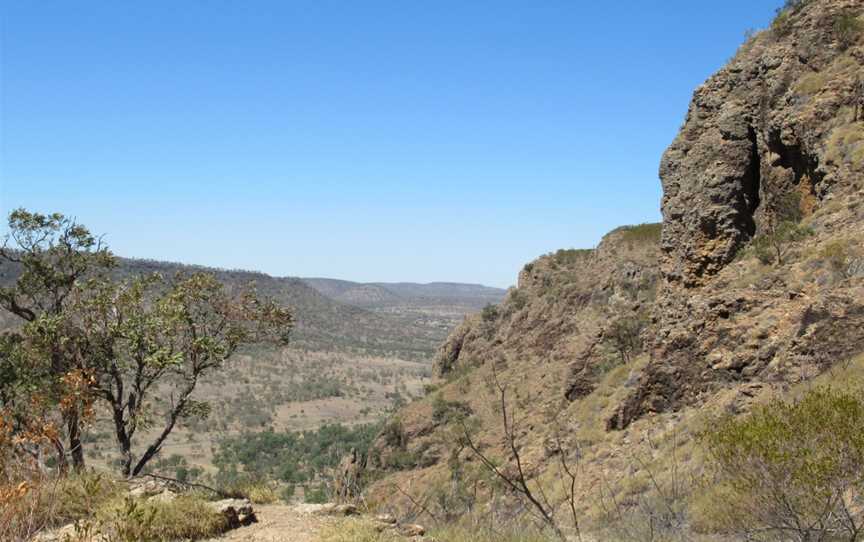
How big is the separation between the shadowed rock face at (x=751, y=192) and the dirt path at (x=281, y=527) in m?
10.7

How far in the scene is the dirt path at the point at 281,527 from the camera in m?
8.03

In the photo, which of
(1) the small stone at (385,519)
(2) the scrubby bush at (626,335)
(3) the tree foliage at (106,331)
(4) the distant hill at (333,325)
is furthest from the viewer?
(4) the distant hill at (333,325)

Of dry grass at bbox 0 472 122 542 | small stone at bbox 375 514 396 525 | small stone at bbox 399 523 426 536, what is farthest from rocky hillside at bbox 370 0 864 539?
dry grass at bbox 0 472 122 542

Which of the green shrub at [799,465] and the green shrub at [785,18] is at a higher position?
the green shrub at [785,18]

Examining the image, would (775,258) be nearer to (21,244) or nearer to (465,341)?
(21,244)

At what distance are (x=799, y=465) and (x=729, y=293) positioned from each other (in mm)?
11464

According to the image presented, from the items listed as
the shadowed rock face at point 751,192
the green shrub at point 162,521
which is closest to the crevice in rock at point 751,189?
the shadowed rock face at point 751,192

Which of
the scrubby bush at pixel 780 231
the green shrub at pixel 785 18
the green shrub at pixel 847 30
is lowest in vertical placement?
the scrubby bush at pixel 780 231

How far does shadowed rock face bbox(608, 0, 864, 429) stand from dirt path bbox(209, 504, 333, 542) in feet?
35.0

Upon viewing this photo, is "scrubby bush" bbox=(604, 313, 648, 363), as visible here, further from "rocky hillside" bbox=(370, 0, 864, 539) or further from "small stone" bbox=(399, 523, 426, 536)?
"small stone" bbox=(399, 523, 426, 536)

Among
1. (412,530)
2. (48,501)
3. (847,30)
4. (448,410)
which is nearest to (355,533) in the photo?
(412,530)

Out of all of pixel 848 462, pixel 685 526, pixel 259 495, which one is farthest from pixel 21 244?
pixel 848 462

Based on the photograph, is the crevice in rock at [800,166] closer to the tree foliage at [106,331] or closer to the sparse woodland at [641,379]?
the sparse woodland at [641,379]

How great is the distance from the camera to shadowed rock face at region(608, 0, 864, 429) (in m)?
15.6
